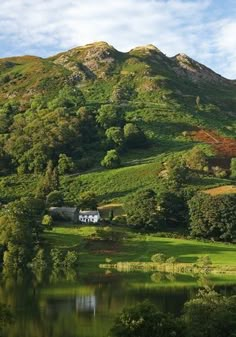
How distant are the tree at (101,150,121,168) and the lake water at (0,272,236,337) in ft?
226

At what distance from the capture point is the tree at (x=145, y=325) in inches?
1247

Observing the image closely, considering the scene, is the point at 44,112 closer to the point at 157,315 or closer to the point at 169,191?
the point at 169,191

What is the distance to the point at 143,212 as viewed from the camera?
111 m

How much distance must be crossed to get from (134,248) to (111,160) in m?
53.9

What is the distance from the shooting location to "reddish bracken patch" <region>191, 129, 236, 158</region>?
526ft

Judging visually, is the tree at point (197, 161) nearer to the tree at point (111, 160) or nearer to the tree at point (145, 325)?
the tree at point (111, 160)

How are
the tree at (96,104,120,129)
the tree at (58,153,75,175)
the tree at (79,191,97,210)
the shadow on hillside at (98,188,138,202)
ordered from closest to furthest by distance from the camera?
the tree at (79,191,97,210) < the shadow on hillside at (98,188,138,202) < the tree at (58,153,75,175) < the tree at (96,104,120,129)

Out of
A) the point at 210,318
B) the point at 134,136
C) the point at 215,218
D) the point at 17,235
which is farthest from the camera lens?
the point at 134,136

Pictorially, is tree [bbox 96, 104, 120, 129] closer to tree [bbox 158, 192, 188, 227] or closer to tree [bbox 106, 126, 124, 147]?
tree [bbox 106, 126, 124, 147]

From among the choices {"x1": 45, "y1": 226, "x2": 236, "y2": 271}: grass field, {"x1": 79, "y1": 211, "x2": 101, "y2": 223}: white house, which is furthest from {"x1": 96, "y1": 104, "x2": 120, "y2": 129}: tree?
{"x1": 45, "y1": 226, "x2": 236, "y2": 271}: grass field

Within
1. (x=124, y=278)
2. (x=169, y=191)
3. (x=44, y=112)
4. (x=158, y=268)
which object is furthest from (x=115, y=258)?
(x=44, y=112)

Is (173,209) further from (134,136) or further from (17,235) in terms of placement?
(134,136)

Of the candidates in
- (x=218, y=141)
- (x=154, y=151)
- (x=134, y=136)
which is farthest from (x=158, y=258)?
(x=218, y=141)

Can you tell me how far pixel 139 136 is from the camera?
166 metres
